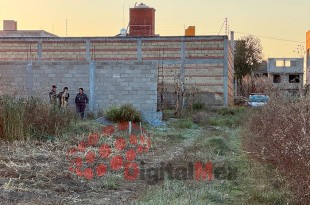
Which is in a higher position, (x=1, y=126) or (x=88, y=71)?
(x=88, y=71)

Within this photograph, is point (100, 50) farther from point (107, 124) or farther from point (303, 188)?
point (303, 188)

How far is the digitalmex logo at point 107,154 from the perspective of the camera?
804 cm

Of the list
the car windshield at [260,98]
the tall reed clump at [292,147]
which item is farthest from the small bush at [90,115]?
the tall reed clump at [292,147]

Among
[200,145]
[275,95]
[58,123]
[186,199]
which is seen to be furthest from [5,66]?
[186,199]

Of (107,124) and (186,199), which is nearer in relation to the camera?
(186,199)

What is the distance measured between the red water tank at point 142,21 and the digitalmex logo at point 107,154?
61.4 ft

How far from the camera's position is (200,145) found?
38.5 feet

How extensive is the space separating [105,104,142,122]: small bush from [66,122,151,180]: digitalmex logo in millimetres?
3088

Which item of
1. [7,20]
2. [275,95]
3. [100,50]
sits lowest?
[275,95]

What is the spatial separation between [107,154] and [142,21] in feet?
77.0

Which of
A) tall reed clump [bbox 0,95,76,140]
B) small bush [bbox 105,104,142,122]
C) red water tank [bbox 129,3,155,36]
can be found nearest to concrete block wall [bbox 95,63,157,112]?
small bush [bbox 105,104,142,122]

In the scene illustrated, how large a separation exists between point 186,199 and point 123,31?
2719cm

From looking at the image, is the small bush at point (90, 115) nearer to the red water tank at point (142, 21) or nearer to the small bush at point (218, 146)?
the small bush at point (218, 146)

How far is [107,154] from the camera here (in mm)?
9750
